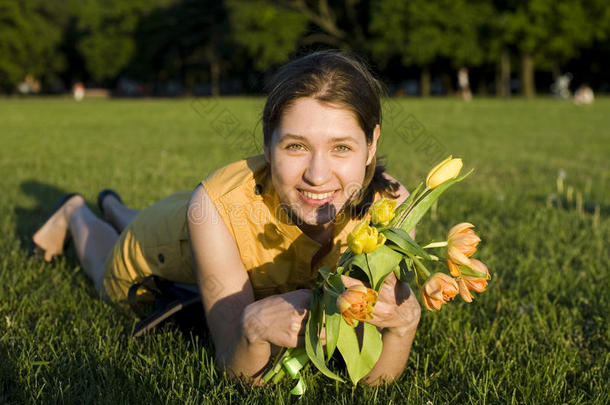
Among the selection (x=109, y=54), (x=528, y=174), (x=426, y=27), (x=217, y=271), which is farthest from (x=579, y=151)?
(x=109, y=54)

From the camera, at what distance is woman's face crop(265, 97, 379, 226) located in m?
2.15

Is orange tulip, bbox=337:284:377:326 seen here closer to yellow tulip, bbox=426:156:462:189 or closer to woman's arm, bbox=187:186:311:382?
yellow tulip, bbox=426:156:462:189

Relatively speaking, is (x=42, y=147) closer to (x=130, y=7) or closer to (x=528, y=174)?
(x=528, y=174)

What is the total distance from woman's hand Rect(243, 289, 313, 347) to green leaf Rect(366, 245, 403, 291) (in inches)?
13.3

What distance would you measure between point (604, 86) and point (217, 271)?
5752 cm

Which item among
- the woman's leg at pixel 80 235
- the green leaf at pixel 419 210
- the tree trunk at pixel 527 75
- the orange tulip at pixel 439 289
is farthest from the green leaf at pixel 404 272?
the tree trunk at pixel 527 75

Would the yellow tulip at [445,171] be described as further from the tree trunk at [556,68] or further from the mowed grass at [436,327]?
the tree trunk at [556,68]

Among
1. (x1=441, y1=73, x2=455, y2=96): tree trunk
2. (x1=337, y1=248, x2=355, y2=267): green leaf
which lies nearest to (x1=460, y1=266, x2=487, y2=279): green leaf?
(x1=337, y1=248, x2=355, y2=267): green leaf

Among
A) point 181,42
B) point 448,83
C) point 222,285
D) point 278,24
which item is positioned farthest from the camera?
point 181,42

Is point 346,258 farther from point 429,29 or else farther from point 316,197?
point 429,29

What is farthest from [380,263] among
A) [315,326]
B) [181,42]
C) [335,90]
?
[181,42]

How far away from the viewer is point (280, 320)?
6.51 ft

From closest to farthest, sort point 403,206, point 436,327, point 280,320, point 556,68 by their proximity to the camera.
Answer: point 403,206 < point 280,320 < point 436,327 < point 556,68

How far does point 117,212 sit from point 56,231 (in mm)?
457
